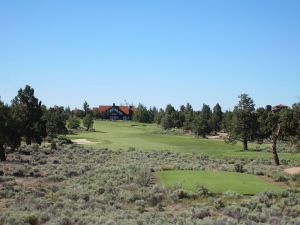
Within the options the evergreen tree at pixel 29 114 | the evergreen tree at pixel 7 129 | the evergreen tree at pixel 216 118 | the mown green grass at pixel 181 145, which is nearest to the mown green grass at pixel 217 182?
the evergreen tree at pixel 7 129

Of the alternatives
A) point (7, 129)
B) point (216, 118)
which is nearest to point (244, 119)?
point (7, 129)

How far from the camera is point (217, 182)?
98.4 ft

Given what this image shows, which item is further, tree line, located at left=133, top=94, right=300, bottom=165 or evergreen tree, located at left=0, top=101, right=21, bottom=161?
tree line, located at left=133, top=94, right=300, bottom=165

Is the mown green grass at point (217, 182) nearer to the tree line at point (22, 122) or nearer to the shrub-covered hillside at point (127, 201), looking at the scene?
the shrub-covered hillside at point (127, 201)

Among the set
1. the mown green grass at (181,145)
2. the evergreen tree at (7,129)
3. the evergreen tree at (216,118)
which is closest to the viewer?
the evergreen tree at (7,129)

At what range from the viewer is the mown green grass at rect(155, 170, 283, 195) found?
2785cm

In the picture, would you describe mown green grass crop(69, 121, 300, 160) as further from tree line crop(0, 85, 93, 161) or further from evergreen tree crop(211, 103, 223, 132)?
evergreen tree crop(211, 103, 223, 132)

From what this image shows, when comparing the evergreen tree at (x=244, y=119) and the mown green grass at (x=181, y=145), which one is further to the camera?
the evergreen tree at (x=244, y=119)

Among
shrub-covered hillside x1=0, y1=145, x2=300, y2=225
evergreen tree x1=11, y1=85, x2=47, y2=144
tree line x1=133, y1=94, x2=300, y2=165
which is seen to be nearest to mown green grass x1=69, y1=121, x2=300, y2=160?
tree line x1=133, y1=94, x2=300, y2=165

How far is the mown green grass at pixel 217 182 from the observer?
27.9 meters

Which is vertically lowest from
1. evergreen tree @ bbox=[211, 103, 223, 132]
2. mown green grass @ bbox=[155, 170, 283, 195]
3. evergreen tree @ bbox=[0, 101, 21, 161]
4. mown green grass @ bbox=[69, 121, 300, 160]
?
mown green grass @ bbox=[155, 170, 283, 195]

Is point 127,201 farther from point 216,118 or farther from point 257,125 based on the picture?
point 216,118

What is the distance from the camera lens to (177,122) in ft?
450

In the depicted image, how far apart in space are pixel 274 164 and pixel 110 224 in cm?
3374
